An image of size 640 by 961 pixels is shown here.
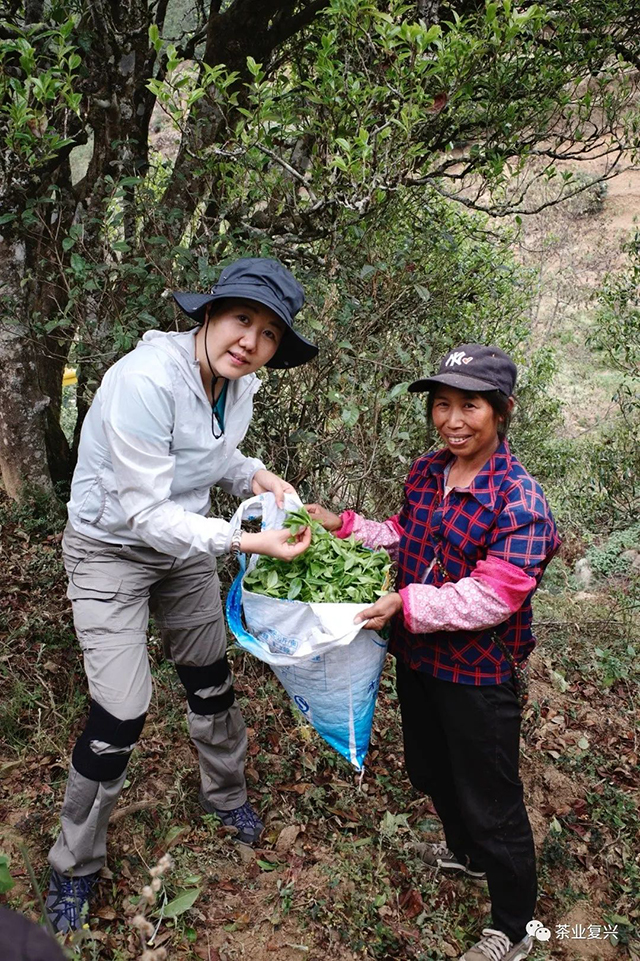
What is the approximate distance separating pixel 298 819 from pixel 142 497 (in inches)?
65.7

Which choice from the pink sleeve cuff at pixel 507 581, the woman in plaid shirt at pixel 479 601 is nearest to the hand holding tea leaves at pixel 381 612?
the woman in plaid shirt at pixel 479 601

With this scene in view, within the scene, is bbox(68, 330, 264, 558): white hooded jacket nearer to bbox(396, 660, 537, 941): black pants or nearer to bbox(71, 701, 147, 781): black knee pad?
bbox(71, 701, 147, 781): black knee pad

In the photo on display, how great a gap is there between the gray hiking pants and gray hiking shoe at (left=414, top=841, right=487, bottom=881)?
119 cm

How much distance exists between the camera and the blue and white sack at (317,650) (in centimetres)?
221

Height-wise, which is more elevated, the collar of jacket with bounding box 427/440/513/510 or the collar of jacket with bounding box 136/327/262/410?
the collar of jacket with bounding box 136/327/262/410

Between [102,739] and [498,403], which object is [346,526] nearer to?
[498,403]

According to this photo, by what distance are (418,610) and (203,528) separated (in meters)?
0.70

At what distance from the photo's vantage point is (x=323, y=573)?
2.36 m

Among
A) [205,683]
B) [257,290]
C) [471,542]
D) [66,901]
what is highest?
[257,290]

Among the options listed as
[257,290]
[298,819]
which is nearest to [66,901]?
[298,819]

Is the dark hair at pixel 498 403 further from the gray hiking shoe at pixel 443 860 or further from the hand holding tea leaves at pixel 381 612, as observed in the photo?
the gray hiking shoe at pixel 443 860

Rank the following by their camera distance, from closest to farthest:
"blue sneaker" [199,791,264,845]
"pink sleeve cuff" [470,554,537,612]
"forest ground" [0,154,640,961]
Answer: "pink sleeve cuff" [470,554,537,612], "forest ground" [0,154,640,961], "blue sneaker" [199,791,264,845]

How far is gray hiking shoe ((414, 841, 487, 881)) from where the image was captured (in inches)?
111

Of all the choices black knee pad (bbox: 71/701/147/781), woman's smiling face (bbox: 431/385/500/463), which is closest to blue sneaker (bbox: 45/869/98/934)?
black knee pad (bbox: 71/701/147/781)
